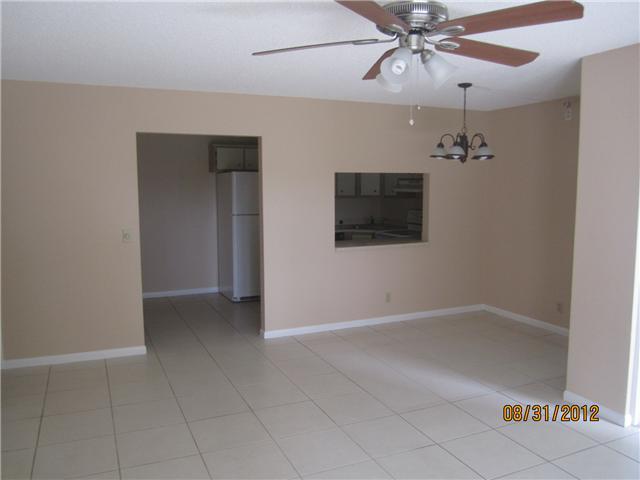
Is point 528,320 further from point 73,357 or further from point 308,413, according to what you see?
point 73,357

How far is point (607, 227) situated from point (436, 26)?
6.21 feet

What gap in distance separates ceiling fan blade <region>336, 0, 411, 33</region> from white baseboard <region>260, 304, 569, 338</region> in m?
3.50

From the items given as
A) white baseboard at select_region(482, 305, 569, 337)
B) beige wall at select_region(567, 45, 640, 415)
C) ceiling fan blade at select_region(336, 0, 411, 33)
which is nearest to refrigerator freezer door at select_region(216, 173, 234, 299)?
white baseboard at select_region(482, 305, 569, 337)

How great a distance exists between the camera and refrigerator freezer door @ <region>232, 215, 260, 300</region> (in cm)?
640

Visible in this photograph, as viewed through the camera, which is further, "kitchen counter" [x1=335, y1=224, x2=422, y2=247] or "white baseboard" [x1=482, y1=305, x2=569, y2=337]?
"kitchen counter" [x1=335, y1=224, x2=422, y2=247]

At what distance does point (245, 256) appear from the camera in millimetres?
6496

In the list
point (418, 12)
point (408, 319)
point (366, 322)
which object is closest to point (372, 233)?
point (408, 319)

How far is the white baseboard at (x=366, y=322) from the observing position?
4.99 m

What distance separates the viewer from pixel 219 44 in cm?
294

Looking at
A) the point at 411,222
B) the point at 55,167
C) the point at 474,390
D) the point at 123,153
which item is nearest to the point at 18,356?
the point at 55,167

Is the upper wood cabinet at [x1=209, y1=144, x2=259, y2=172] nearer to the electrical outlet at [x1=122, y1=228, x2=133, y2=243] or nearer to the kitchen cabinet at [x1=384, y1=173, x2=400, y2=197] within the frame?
the kitchen cabinet at [x1=384, y1=173, x2=400, y2=197]

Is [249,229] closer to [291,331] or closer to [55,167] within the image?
[291,331]

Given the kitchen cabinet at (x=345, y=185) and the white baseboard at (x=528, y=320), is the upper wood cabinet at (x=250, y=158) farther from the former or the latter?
the white baseboard at (x=528, y=320)

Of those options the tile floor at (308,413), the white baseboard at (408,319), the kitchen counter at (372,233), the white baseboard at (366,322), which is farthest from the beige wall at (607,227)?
the kitchen counter at (372,233)
